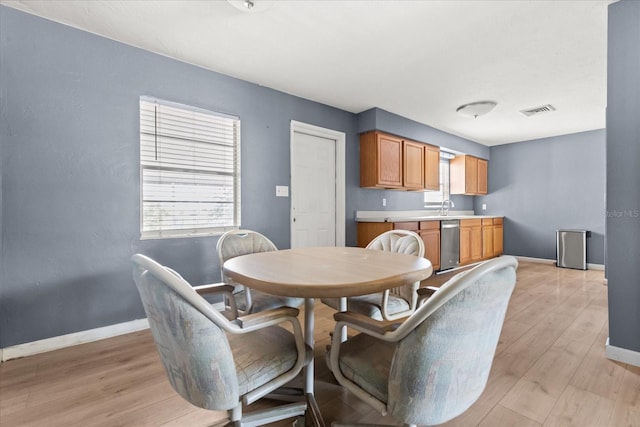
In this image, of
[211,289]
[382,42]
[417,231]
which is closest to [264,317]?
[211,289]

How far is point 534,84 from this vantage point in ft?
10.9

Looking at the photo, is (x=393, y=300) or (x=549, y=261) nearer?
(x=393, y=300)

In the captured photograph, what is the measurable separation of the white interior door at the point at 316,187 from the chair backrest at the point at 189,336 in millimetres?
2644

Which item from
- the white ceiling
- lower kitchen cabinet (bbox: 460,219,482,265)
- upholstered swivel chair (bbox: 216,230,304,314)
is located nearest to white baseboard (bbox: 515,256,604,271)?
lower kitchen cabinet (bbox: 460,219,482,265)

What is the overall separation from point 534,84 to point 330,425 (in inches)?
154

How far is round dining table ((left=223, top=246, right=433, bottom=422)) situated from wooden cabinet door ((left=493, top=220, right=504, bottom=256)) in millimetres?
5161

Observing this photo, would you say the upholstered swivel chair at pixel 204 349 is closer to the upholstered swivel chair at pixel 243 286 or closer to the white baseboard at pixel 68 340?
the upholstered swivel chair at pixel 243 286

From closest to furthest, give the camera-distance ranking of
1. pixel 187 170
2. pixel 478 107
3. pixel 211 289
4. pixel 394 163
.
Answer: pixel 211 289, pixel 187 170, pixel 478 107, pixel 394 163

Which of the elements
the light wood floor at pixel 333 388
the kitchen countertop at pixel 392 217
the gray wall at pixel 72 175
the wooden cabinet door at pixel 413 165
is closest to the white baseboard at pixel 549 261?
the kitchen countertop at pixel 392 217

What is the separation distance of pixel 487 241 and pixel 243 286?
215 inches

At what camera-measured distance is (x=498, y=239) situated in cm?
615

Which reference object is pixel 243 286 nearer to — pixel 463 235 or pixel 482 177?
pixel 463 235

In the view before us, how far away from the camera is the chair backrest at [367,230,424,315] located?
6.34 ft

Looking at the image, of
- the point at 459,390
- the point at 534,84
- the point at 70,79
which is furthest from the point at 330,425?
the point at 534,84
